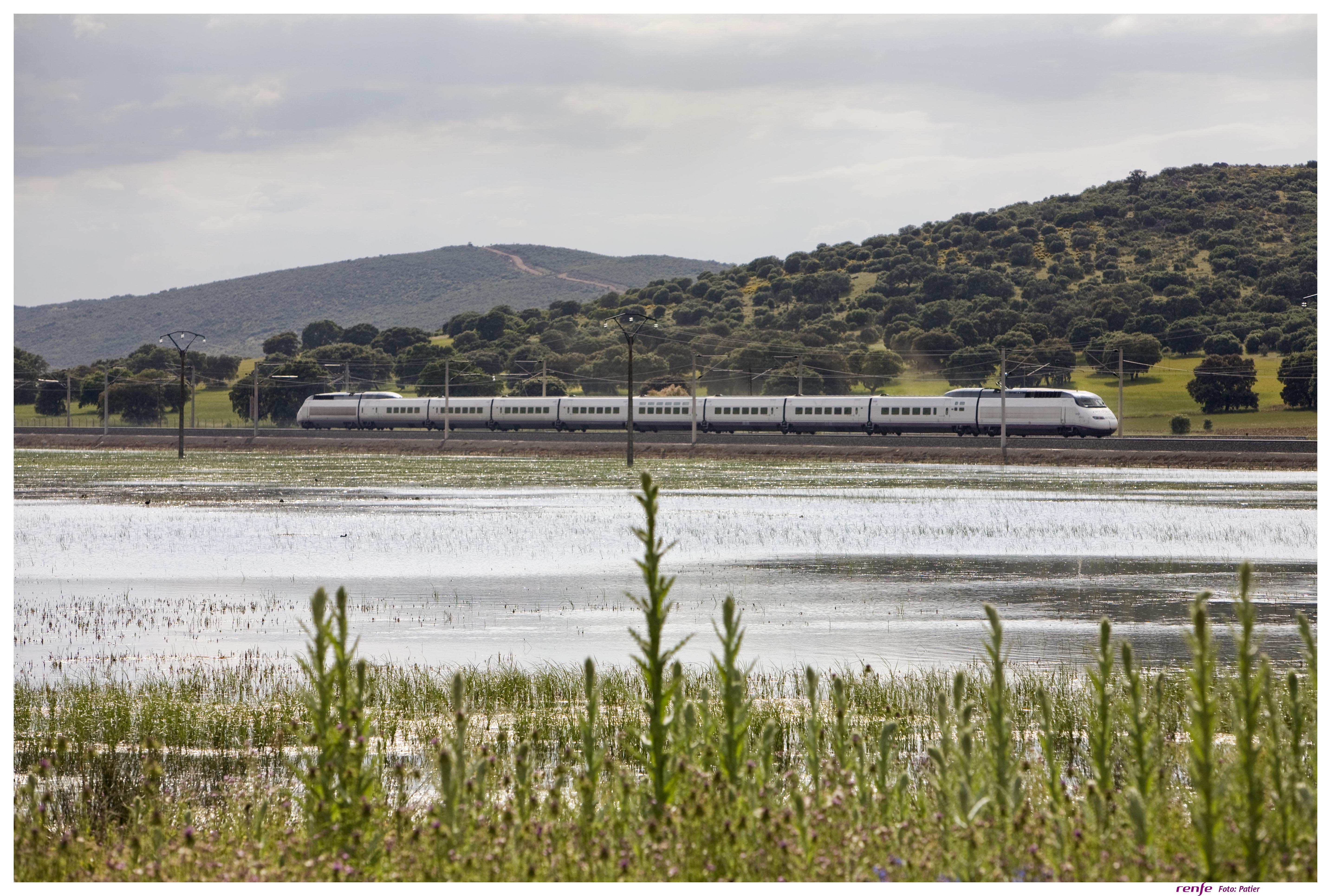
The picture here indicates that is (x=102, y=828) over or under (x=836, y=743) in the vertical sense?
under

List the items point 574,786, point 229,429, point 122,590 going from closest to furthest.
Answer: point 574,786 → point 122,590 → point 229,429

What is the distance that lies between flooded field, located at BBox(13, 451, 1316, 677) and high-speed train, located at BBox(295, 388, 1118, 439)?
25463 millimetres

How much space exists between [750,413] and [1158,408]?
3730 cm

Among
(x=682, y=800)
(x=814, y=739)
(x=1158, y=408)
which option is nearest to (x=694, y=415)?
(x=1158, y=408)

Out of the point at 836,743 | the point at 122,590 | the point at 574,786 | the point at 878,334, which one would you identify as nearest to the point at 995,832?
the point at 836,743

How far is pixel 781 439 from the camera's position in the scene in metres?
69.4

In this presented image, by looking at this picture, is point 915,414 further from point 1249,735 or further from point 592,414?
point 1249,735

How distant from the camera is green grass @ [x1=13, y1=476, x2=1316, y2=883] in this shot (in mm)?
4676

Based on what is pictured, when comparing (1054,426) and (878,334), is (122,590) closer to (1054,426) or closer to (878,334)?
(1054,426)

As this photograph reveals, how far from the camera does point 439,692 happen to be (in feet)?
33.7

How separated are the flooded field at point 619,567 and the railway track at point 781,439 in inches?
641

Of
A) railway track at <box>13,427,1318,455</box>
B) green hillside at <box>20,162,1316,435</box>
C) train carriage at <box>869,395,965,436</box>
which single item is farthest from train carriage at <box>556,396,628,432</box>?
green hillside at <box>20,162,1316,435</box>

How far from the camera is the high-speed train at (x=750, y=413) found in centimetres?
6812

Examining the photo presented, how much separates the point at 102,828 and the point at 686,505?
2770 centimetres
